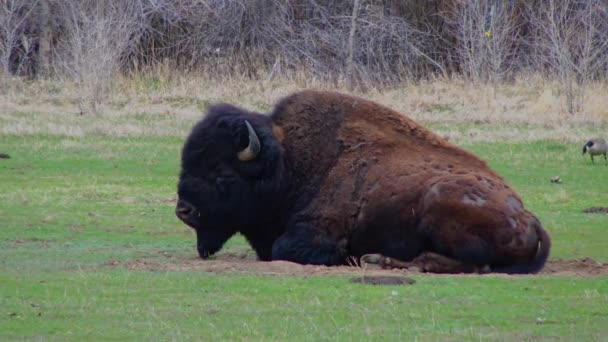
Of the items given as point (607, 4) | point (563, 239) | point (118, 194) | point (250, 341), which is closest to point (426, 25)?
point (607, 4)

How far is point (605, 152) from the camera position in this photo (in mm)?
23688

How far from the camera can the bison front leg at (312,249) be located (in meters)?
11.9

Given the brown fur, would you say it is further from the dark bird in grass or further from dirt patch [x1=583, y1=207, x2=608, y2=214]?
the dark bird in grass

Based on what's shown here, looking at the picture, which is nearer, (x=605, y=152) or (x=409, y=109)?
(x=605, y=152)

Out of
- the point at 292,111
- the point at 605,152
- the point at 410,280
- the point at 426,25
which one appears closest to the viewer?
the point at 410,280

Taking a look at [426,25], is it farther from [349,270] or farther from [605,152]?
[349,270]

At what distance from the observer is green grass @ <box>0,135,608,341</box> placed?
321 inches

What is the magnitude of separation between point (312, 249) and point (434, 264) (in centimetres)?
131

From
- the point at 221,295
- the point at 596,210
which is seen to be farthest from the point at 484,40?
the point at 221,295

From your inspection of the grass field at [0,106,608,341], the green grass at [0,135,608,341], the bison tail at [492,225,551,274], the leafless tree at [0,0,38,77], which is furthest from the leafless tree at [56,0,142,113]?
the bison tail at [492,225,551,274]

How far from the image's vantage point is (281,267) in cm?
1138

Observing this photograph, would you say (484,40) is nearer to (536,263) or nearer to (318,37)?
(318,37)

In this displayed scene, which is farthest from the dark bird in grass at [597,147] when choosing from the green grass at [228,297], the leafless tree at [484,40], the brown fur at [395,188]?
the brown fur at [395,188]

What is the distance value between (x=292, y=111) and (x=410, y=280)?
308 cm
